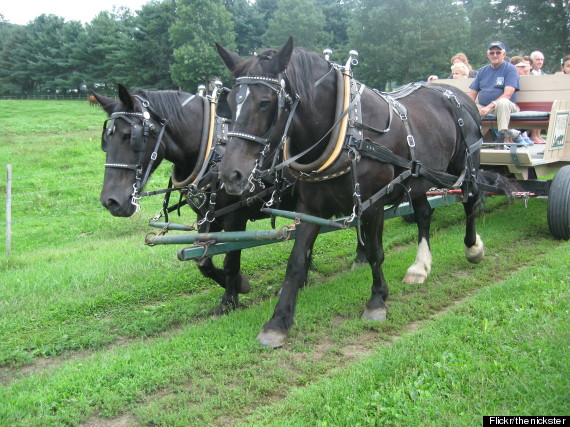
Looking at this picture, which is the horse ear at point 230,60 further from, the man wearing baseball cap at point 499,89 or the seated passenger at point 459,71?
A: the seated passenger at point 459,71

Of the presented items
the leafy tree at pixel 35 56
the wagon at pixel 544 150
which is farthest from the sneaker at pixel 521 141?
the leafy tree at pixel 35 56

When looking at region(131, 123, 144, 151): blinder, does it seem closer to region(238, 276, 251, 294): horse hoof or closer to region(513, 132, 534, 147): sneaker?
region(238, 276, 251, 294): horse hoof

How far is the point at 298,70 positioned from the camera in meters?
3.72

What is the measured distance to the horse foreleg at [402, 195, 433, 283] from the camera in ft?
18.0

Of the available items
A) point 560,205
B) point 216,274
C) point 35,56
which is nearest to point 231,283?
point 216,274

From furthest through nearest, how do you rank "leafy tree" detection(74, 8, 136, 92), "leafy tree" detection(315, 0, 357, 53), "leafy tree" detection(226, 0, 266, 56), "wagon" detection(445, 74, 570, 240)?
"leafy tree" detection(226, 0, 266, 56), "leafy tree" detection(315, 0, 357, 53), "leafy tree" detection(74, 8, 136, 92), "wagon" detection(445, 74, 570, 240)

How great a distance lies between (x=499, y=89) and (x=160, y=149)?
5.01m

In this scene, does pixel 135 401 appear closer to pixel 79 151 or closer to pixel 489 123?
pixel 489 123

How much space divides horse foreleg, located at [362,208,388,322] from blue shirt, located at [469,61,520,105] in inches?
144

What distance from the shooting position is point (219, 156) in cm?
463

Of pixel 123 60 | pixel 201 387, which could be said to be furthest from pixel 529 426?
pixel 123 60

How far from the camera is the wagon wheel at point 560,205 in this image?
6273 millimetres

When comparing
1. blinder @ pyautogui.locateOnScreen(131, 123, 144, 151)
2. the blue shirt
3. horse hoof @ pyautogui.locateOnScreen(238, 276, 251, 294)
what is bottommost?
horse hoof @ pyautogui.locateOnScreen(238, 276, 251, 294)

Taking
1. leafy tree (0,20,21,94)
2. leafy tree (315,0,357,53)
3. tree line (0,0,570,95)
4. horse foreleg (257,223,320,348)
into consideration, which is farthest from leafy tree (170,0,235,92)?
horse foreleg (257,223,320,348)
